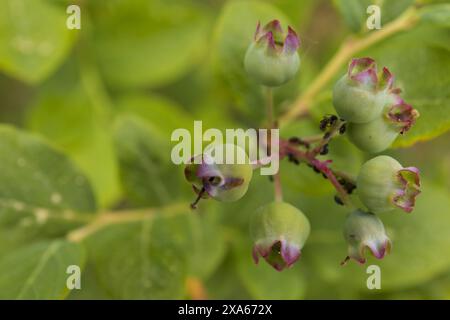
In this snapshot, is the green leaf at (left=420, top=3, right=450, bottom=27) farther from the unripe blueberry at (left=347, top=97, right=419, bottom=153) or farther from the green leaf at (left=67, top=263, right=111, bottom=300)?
the green leaf at (left=67, top=263, right=111, bottom=300)

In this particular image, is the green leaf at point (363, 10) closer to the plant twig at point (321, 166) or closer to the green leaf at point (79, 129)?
the plant twig at point (321, 166)

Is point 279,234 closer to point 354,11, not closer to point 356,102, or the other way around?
point 356,102

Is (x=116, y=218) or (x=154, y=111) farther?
(x=154, y=111)

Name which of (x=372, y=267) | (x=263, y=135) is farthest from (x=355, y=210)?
(x=372, y=267)

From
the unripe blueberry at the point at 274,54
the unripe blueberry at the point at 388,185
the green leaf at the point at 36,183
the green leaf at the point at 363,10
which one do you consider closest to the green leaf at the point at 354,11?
the green leaf at the point at 363,10

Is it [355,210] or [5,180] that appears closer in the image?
[355,210]

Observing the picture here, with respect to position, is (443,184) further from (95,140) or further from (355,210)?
(95,140)

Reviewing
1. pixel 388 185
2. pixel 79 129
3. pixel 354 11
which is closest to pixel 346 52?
pixel 354 11
